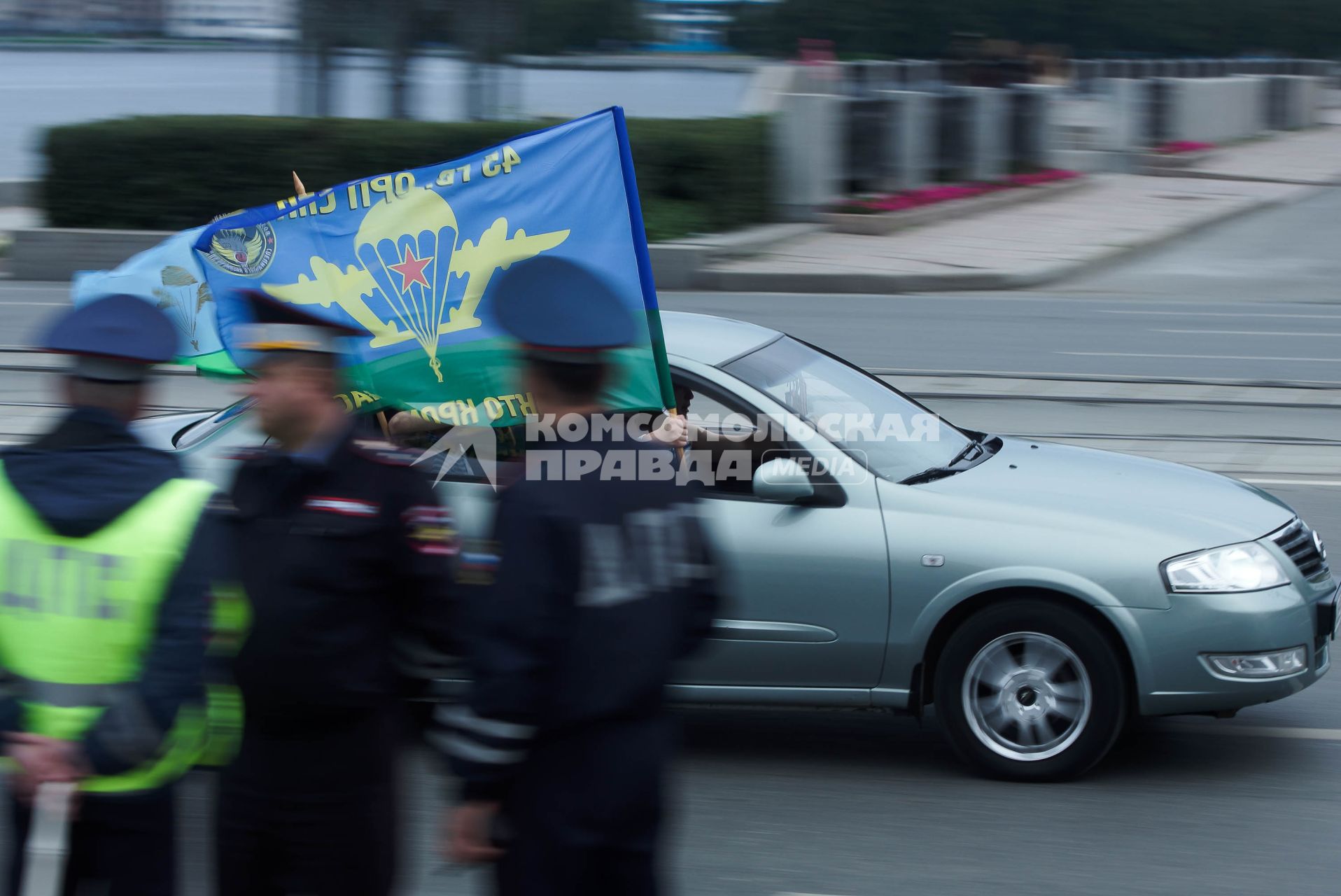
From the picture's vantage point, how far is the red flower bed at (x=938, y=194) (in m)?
23.2

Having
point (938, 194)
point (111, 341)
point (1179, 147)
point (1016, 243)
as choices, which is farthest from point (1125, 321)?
point (1179, 147)

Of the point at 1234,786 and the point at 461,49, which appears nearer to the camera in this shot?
the point at 1234,786

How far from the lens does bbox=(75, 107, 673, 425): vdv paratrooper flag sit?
5531 millimetres

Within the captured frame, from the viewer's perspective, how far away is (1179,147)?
109 feet

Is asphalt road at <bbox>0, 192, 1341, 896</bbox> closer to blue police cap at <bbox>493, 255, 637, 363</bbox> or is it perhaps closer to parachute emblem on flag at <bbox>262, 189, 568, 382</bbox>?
parachute emblem on flag at <bbox>262, 189, 568, 382</bbox>

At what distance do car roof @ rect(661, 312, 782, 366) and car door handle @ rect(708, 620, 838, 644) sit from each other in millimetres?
923

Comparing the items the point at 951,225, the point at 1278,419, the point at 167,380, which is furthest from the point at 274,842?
the point at 951,225

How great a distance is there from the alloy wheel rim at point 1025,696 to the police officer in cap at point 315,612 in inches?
101

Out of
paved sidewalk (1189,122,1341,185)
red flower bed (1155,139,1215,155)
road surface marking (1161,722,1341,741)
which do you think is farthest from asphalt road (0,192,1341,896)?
red flower bed (1155,139,1215,155)

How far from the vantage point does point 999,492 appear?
552 cm

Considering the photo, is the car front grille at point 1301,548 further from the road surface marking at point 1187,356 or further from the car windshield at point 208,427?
the road surface marking at point 1187,356

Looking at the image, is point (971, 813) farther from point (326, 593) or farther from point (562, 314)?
point (562, 314)

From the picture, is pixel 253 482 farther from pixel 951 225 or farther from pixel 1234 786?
pixel 951 225

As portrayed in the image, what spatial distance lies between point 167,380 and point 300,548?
10.6 meters
